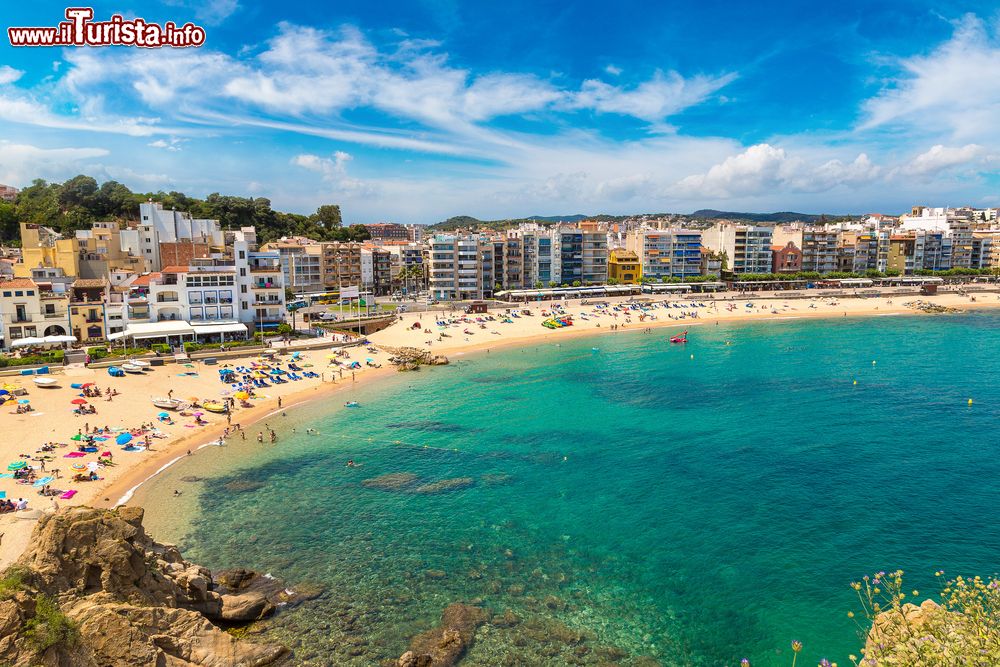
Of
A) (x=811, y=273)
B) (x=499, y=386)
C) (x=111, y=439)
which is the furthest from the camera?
(x=811, y=273)

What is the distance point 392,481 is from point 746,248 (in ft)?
409

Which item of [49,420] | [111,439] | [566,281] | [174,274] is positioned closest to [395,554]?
[111,439]

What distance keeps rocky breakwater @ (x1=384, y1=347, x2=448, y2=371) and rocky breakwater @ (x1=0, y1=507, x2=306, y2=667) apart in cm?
4287

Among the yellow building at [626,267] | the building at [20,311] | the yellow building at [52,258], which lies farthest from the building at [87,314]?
the yellow building at [626,267]

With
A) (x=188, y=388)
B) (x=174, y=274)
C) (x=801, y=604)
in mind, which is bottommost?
(x=801, y=604)

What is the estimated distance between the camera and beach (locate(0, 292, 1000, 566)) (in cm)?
3272

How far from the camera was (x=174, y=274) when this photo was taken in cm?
6869

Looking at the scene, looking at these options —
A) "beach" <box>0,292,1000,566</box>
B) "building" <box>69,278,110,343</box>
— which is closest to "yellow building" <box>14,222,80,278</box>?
"building" <box>69,278,110,343</box>

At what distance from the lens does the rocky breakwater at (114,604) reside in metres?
14.8

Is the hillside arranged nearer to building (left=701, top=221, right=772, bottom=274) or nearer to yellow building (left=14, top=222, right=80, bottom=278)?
yellow building (left=14, top=222, right=80, bottom=278)

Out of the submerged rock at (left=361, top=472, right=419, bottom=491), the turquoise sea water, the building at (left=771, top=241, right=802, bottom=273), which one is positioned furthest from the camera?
the building at (left=771, top=241, right=802, bottom=273)

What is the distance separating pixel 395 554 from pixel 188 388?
3248cm

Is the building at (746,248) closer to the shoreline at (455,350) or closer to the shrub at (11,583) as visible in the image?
the shoreline at (455,350)

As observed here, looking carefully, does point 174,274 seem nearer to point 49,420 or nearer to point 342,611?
point 49,420
